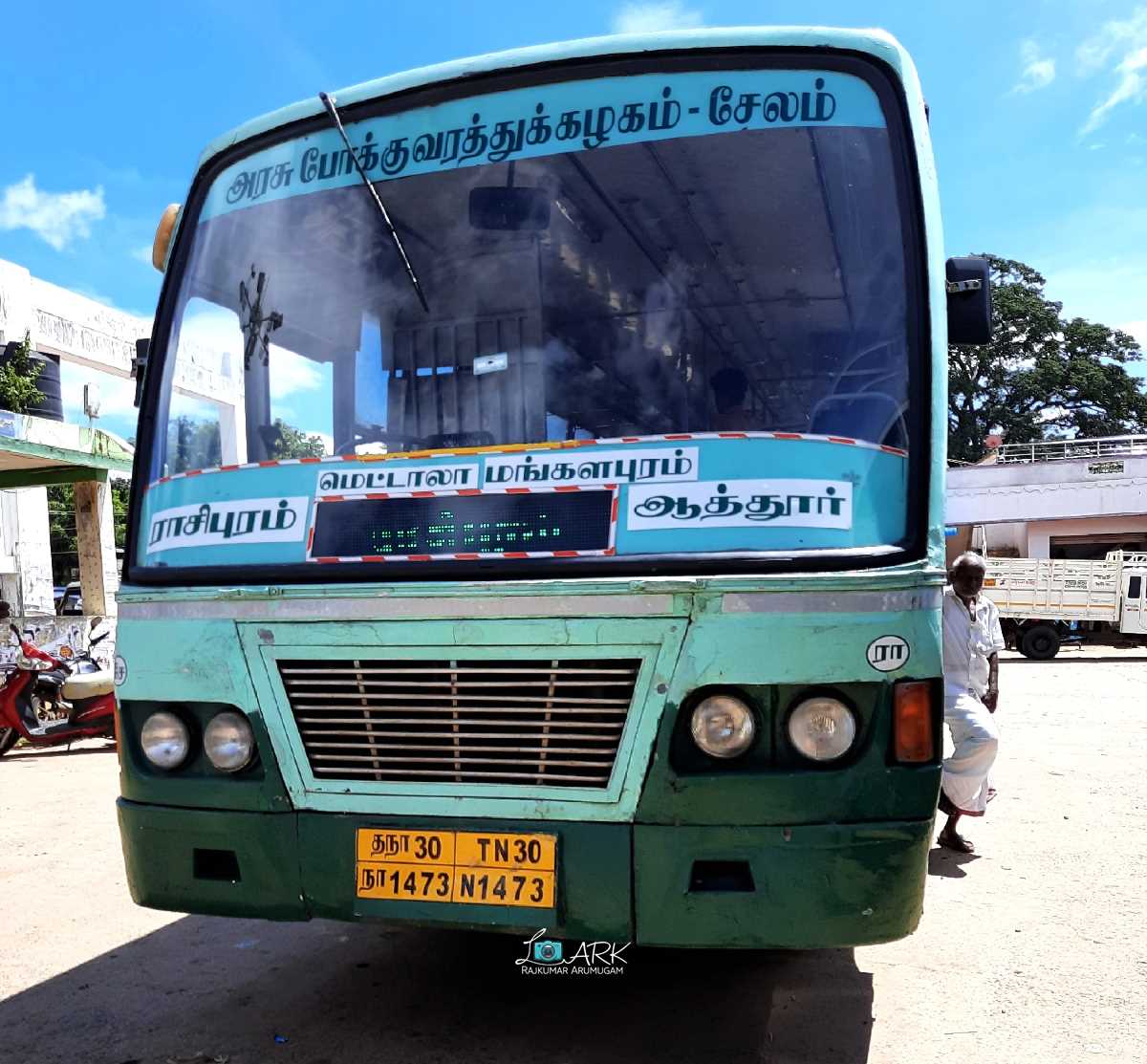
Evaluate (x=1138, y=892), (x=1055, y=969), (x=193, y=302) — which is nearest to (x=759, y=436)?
(x=193, y=302)

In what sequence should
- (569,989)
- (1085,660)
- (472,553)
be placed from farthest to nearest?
(1085,660)
(569,989)
(472,553)

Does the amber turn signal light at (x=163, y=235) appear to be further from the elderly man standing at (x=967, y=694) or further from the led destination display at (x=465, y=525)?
the elderly man standing at (x=967, y=694)

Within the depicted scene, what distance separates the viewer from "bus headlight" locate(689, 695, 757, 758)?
272 centimetres

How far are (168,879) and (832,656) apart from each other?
6.25 ft

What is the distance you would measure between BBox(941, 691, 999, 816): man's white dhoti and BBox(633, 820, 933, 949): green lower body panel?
295 cm

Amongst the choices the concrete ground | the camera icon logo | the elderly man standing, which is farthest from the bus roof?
the elderly man standing

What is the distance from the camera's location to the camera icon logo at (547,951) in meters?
2.94

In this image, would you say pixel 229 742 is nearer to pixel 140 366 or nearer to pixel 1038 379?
pixel 140 366

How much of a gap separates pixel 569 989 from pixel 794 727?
1.62m

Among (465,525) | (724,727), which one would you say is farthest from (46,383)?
(724,727)

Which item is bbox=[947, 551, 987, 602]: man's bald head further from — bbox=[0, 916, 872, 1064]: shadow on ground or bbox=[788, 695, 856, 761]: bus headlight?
bbox=[788, 695, 856, 761]: bus headlight

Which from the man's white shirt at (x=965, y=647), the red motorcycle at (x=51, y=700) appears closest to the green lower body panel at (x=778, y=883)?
the man's white shirt at (x=965, y=647)

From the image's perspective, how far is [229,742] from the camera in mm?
3053

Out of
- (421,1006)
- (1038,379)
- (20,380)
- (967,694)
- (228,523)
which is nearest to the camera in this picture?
(228,523)
